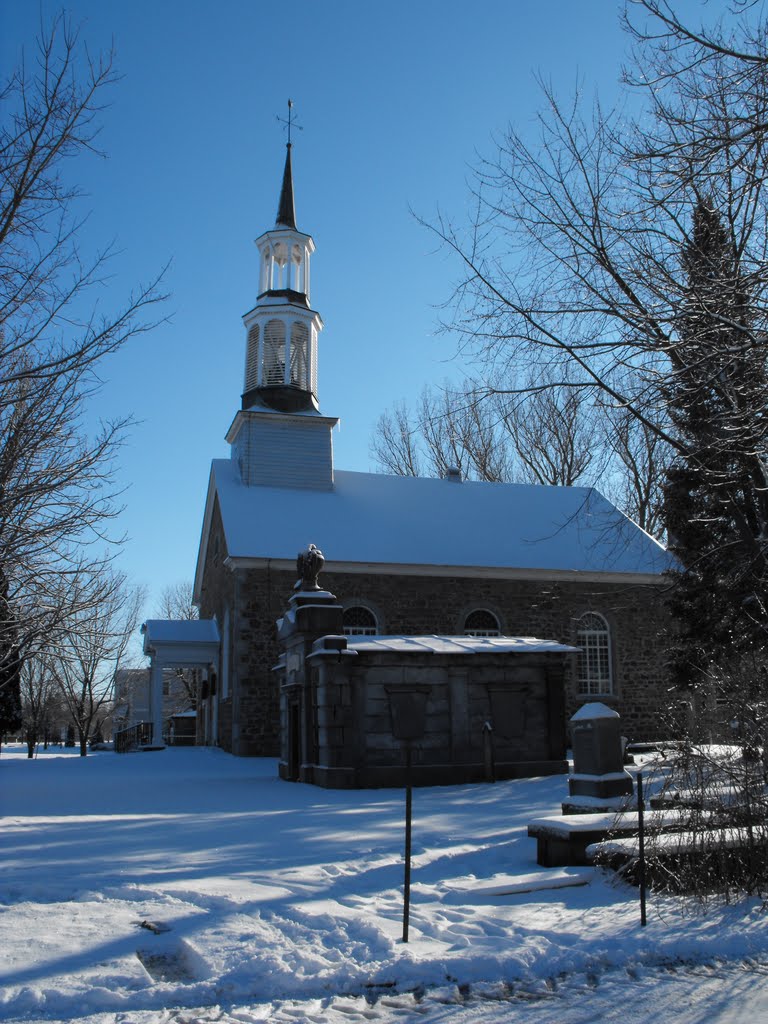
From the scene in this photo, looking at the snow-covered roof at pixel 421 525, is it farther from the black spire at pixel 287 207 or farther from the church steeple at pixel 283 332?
the black spire at pixel 287 207

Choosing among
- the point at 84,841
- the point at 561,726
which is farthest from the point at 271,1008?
the point at 561,726

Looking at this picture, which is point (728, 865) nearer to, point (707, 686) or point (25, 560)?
point (707, 686)

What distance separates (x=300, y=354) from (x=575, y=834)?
74.0 feet

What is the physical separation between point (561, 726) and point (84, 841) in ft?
30.9

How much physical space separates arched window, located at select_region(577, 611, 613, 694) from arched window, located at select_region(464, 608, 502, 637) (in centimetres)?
262

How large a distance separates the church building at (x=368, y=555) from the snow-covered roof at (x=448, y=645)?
5.89 meters

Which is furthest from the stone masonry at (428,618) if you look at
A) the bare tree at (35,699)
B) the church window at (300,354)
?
the bare tree at (35,699)

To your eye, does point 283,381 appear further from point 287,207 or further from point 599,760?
point 599,760

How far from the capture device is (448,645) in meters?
16.8

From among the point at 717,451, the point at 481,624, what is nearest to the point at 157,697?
the point at 481,624

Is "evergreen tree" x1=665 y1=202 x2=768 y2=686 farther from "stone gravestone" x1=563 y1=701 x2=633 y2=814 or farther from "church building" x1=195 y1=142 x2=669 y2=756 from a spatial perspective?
"church building" x1=195 y1=142 x2=669 y2=756

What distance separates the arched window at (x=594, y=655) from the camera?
1040 inches

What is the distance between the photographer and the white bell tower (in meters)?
27.4

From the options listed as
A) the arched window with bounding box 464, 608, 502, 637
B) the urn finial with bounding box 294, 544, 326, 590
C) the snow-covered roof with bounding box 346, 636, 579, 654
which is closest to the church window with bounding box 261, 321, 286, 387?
the arched window with bounding box 464, 608, 502, 637
